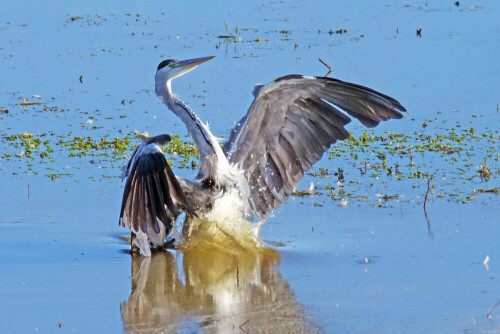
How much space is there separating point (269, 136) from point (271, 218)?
0.62 m

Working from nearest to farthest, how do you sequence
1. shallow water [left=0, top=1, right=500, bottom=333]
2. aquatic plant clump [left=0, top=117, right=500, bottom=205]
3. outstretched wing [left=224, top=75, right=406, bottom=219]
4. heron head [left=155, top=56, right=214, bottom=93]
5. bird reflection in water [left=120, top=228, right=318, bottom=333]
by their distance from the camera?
1. bird reflection in water [left=120, top=228, right=318, bottom=333]
2. shallow water [left=0, top=1, right=500, bottom=333]
3. outstretched wing [left=224, top=75, right=406, bottom=219]
4. heron head [left=155, top=56, right=214, bottom=93]
5. aquatic plant clump [left=0, top=117, right=500, bottom=205]

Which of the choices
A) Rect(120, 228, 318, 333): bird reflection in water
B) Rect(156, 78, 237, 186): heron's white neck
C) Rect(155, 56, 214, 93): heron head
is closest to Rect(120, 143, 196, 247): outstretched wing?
Rect(120, 228, 318, 333): bird reflection in water

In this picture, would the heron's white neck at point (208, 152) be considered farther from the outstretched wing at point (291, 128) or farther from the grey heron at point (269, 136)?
the outstretched wing at point (291, 128)

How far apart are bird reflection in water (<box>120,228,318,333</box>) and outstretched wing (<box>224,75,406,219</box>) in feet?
2.23

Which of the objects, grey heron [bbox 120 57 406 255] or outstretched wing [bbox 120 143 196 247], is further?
grey heron [bbox 120 57 406 255]

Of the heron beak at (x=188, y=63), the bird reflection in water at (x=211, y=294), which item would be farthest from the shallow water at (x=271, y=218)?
the heron beak at (x=188, y=63)

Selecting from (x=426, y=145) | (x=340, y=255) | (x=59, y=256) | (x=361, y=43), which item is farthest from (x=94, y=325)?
(x=361, y=43)

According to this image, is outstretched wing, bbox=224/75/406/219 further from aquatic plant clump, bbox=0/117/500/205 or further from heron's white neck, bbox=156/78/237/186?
aquatic plant clump, bbox=0/117/500/205

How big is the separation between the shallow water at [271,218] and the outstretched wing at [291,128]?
0.28m

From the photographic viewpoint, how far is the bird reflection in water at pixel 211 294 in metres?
5.54

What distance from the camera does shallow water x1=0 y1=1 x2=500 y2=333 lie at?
19.0 feet

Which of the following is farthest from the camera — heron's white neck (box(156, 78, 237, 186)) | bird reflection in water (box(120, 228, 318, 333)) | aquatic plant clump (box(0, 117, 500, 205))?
aquatic plant clump (box(0, 117, 500, 205))

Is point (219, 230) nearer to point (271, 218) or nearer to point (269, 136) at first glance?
point (271, 218)

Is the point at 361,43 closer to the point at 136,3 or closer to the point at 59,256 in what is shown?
the point at 136,3
